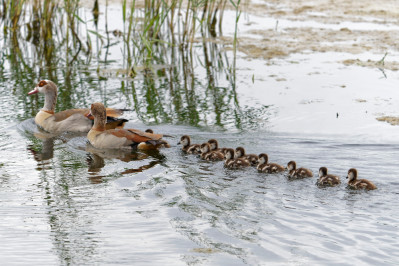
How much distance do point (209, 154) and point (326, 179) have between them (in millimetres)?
1657

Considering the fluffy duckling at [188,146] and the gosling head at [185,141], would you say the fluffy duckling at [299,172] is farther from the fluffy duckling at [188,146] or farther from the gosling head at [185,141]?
the gosling head at [185,141]

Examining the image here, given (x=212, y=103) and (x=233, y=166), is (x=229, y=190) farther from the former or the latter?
(x=212, y=103)

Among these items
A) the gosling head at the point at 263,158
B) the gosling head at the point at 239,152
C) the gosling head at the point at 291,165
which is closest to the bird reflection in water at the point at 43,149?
the gosling head at the point at 239,152

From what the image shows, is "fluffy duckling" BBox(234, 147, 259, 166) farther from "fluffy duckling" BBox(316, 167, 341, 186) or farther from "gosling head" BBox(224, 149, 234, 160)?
"fluffy duckling" BBox(316, 167, 341, 186)

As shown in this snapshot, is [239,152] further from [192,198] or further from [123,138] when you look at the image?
[192,198]

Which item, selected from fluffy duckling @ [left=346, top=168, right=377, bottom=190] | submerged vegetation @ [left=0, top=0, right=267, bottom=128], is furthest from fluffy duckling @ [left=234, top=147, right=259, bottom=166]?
submerged vegetation @ [left=0, top=0, right=267, bottom=128]

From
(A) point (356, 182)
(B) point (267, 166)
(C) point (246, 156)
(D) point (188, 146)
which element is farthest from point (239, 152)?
(A) point (356, 182)

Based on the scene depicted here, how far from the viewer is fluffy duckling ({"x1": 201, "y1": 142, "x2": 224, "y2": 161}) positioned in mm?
8764

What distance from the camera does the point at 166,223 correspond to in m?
6.57

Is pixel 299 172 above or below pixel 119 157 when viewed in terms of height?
above

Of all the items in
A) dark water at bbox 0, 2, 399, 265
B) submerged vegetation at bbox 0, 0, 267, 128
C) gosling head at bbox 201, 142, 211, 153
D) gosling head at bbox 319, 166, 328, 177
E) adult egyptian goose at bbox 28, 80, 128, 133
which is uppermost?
submerged vegetation at bbox 0, 0, 267, 128

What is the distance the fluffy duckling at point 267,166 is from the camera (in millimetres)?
8242

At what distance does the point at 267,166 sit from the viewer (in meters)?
8.33

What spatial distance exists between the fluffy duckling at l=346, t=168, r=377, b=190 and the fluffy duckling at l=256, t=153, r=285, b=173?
0.83m
